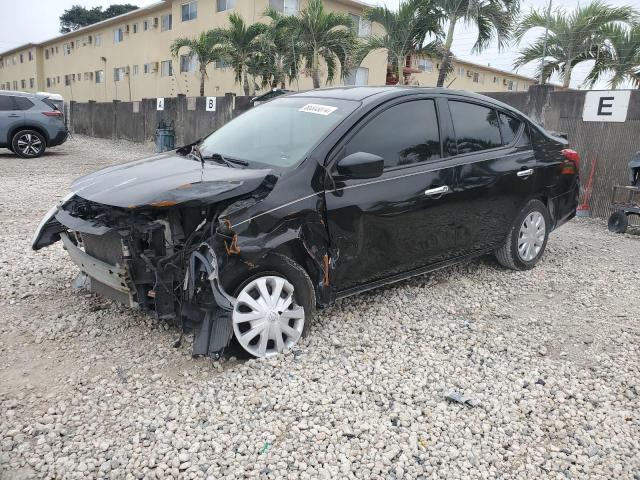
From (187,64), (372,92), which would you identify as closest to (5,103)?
(372,92)

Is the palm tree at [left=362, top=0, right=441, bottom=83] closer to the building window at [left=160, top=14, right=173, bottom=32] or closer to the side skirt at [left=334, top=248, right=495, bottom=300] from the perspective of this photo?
the side skirt at [left=334, top=248, right=495, bottom=300]

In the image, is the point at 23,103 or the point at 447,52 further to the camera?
the point at 447,52

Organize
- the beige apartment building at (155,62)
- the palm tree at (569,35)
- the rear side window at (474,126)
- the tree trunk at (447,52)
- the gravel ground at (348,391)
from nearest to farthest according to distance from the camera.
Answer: the gravel ground at (348,391)
the rear side window at (474,126)
the palm tree at (569,35)
the tree trunk at (447,52)
the beige apartment building at (155,62)

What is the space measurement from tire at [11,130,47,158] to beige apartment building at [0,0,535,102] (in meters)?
9.96

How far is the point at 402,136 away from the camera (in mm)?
3961

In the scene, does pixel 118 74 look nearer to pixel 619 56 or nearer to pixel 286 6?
pixel 286 6

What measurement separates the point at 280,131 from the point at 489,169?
5.97 ft

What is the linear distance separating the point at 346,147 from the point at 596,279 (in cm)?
307

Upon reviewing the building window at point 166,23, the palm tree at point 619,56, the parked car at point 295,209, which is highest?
the building window at point 166,23

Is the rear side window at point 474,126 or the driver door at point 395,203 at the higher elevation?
the rear side window at point 474,126

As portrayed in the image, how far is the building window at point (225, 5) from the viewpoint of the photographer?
2483cm

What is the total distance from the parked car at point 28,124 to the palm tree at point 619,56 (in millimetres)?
14137

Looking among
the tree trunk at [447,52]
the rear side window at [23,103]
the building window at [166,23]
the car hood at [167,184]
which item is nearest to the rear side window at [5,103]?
the rear side window at [23,103]

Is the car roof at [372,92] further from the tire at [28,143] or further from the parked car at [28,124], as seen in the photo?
the tire at [28,143]
